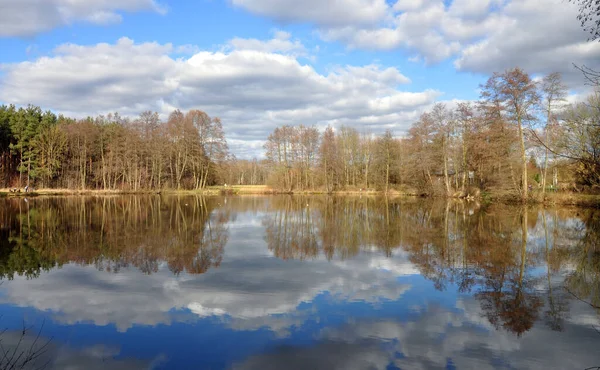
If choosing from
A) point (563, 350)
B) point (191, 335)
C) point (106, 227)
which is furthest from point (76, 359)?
point (106, 227)

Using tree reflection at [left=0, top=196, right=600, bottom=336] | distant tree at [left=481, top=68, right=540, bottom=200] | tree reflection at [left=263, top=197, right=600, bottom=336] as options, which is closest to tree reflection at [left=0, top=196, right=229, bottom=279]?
tree reflection at [left=0, top=196, right=600, bottom=336]

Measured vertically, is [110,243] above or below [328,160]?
below

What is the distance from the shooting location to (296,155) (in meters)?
59.2

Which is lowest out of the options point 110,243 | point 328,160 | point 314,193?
point 110,243

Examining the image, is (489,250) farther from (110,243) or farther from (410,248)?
(110,243)

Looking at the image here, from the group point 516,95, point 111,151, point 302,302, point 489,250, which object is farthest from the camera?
point 111,151

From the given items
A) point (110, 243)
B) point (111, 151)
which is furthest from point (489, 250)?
point (111, 151)

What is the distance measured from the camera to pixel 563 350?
556 centimetres

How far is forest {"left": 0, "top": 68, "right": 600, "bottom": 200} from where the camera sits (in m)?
33.7

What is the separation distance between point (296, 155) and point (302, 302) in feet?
170

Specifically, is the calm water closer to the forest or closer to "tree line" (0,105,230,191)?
the forest

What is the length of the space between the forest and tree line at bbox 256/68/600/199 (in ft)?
0.49

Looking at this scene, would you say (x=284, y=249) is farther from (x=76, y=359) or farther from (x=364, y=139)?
(x=364, y=139)

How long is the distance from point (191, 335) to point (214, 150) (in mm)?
48560
